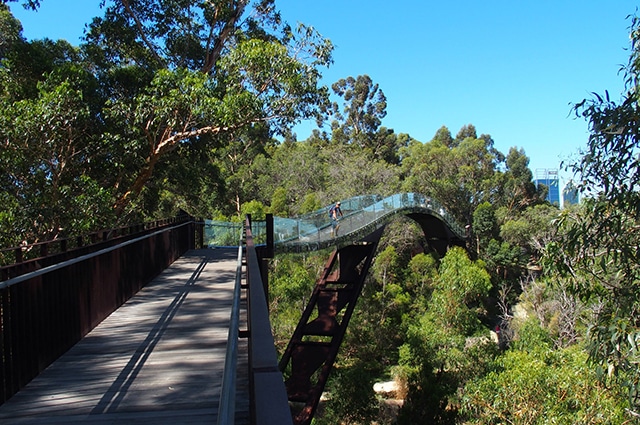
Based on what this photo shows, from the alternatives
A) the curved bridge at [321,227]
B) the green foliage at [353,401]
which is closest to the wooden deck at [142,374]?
the curved bridge at [321,227]

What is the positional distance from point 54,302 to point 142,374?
115 centimetres

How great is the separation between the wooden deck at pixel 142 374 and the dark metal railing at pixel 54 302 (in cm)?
12

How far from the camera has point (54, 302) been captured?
14.7 feet

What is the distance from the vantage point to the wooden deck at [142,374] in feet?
10.8

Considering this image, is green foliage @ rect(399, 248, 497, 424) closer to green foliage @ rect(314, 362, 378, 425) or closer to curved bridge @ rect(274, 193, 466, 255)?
green foliage @ rect(314, 362, 378, 425)

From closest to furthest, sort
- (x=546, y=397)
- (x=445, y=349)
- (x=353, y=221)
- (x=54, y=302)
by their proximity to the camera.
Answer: (x=54, y=302)
(x=546, y=397)
(x=353, y=221)
(x=445, y=349)

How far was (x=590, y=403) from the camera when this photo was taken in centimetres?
930

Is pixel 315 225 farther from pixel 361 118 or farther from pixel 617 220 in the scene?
pixel 361 118

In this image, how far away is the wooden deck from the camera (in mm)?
3277

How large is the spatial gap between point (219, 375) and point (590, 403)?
811 centimetres

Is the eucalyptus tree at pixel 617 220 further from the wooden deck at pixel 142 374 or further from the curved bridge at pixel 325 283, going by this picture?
the curved bridge at pixel 325 283

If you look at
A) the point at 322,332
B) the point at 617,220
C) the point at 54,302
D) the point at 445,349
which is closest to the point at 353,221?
the point at 322,332

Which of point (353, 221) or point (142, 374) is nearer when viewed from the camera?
point (142, 374)

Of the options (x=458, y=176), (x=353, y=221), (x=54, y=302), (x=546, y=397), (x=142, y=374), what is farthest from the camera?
(x=458, y=176)
